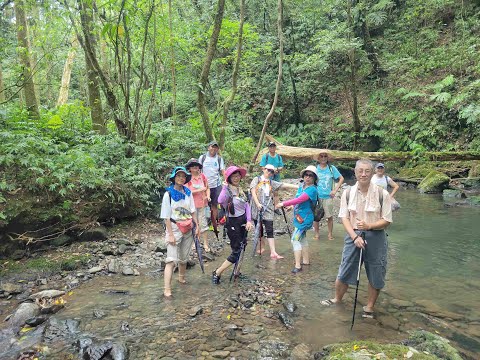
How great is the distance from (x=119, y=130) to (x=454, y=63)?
18.8m

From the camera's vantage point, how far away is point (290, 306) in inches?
200

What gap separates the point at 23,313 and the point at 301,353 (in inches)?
146

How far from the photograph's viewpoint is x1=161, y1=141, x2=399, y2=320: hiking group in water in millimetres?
4428

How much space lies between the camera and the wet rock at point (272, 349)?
155 inches

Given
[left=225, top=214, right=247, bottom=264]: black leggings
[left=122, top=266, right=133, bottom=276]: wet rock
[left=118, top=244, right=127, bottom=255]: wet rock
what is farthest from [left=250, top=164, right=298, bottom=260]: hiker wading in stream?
[left=118, top=244, right=127, bottom=255]: wet rock

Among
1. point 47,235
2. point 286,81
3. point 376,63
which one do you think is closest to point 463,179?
point 376,63

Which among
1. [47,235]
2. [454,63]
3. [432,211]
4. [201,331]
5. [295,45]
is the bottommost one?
[432,211]

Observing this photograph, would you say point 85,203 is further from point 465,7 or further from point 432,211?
point 465,7

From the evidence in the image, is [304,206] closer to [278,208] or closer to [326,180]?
[278,208]

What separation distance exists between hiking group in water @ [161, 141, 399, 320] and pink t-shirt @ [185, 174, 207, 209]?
0.02m

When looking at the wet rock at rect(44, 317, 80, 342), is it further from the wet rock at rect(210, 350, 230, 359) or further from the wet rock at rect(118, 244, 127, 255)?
the wet rock at rect(118, 244, 127, 255)

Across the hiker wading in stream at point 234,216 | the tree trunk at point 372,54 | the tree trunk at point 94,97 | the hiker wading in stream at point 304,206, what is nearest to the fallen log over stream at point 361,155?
the tree trunk at point 94,97

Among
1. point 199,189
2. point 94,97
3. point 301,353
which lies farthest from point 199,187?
point 94,97

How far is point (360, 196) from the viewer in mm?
4488
